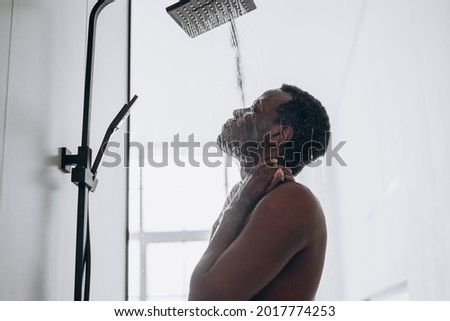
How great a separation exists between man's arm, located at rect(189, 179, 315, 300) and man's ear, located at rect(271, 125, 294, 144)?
5.9 inches

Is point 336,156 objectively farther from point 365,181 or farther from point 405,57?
point 405,57

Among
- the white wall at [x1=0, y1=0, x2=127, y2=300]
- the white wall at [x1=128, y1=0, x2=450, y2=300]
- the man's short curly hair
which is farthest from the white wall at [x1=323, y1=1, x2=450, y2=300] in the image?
the white wall at [x1=0, y1=0, x2=127, y2=300]

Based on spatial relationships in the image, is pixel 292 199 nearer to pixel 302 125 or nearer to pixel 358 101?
pixel 302 125

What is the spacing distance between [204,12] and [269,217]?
48 cm

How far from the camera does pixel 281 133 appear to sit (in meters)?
1.02

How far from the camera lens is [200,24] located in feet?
3.69

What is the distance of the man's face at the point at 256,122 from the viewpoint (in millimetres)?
1020

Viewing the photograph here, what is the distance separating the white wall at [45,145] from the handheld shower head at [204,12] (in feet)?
0.85

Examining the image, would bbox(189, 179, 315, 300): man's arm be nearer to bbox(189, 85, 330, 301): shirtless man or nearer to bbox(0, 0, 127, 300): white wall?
bbox(189, 85, 330, 301): shirtless man

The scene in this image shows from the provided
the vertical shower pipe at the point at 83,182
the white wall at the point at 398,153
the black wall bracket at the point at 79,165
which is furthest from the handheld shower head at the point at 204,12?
the white wall at the point at 398,153

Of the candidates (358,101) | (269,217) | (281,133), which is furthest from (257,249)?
(358,101)

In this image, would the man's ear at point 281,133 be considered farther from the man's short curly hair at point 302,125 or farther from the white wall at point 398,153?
the white wall at point 398,153

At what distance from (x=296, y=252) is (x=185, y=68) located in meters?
1.77
